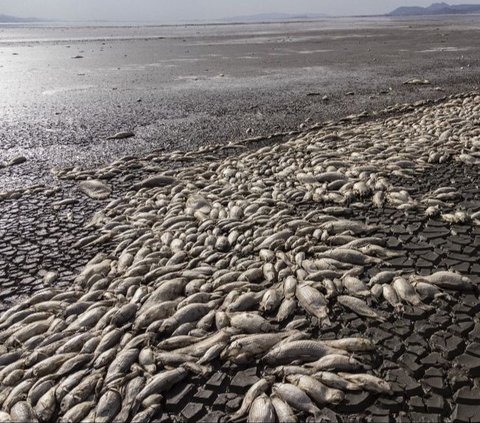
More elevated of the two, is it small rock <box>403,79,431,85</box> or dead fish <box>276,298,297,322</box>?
small rock <box>403,79,431,85</box>

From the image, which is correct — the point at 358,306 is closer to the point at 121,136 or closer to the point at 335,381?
the point at 335,381

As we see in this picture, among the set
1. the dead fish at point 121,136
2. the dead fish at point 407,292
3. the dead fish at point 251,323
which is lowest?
the dead fish at point 251,323

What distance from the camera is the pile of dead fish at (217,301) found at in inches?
126

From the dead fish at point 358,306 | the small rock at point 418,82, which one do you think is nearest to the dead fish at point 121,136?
the dead fish at point 358,306

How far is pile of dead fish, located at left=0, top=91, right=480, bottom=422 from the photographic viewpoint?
3204mm

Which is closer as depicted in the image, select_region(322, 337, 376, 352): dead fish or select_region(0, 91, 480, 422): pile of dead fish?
select_region(0, 91, 480, 422): pile of dead fish

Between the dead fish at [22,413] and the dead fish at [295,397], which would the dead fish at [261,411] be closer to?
the dead fish at [295,397]

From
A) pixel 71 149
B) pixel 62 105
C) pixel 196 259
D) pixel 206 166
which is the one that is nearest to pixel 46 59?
pixel 62 105

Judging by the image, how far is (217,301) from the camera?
13.5 ft

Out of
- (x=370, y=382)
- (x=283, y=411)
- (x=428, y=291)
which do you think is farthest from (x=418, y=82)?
(x=283, y=411)

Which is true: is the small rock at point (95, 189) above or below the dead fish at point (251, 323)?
above

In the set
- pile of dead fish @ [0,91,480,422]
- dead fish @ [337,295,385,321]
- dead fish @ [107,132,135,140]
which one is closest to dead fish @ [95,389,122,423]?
pile of dead fish @ [0,91,480,422]

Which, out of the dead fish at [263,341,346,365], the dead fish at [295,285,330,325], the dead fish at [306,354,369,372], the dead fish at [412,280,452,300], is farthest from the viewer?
the dead fish at [412,280,452,300]

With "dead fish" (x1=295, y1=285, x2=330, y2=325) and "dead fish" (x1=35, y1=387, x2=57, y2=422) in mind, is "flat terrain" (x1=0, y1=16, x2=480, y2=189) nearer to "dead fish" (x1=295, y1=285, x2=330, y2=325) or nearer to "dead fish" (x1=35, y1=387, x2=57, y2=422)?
"dead fish" (x1=35, y1=387, x2=57, y2=422)
